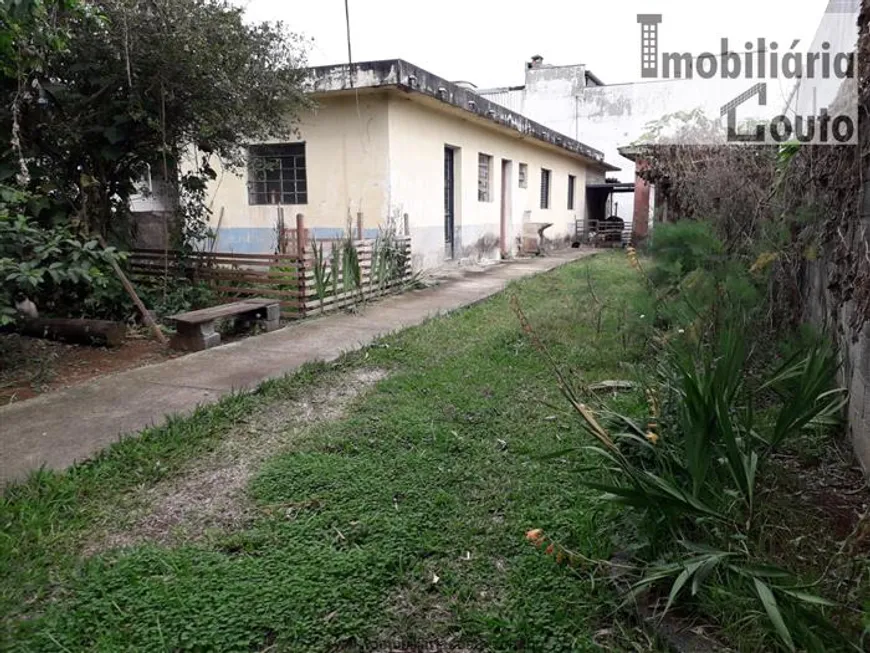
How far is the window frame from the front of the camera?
18.7 meters

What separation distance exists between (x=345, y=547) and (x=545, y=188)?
1762 cm

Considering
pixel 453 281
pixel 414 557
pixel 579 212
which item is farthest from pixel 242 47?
pixel 579 212

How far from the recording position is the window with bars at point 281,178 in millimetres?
11039

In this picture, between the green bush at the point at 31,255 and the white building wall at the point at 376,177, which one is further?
the white building wall at the point at 376,177

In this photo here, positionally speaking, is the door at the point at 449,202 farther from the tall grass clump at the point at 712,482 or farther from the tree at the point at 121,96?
the tall grass clump at the point at 712,482

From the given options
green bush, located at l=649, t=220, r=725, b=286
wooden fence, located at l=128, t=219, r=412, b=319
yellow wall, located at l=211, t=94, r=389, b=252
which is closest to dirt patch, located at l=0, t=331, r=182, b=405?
wooden fence, located at l=128, t=219, r=412, b=319

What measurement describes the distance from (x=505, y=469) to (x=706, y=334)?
1.27 m

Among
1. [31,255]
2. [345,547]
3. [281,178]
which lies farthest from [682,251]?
[281,178]

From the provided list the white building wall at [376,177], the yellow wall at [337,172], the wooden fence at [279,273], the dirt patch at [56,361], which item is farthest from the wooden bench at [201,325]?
the yellow wall at [337,172]

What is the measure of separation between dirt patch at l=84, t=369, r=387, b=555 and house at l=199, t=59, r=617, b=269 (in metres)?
5.36

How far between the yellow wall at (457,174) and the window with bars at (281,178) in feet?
6.05

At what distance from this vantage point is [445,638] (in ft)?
6.86

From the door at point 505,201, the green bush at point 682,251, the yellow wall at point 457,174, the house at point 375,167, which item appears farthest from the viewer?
the door at point 505,201

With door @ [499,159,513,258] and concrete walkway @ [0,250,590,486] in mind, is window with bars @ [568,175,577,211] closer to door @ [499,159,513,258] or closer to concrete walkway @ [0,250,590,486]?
door @ [499,159,513,258]
